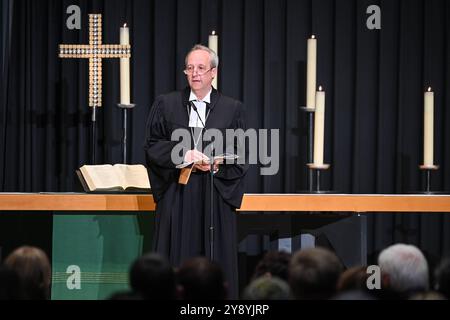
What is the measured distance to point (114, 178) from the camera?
5879 mm

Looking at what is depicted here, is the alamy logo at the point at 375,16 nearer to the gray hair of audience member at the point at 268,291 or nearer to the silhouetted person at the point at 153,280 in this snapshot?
the gray hair of audience member at the point at 268,291

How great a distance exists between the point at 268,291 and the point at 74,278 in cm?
310

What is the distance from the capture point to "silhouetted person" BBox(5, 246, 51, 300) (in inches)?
111

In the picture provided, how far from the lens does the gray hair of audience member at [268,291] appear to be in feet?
9.32

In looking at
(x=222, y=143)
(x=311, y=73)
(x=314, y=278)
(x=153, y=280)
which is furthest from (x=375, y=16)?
(x=153, y=280)

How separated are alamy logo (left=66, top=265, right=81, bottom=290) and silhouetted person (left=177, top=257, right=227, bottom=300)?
9.68 feet

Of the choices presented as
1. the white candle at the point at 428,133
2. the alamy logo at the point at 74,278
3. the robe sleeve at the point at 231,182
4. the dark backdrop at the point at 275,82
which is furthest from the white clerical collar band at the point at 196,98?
the white candle at the point at 428,133

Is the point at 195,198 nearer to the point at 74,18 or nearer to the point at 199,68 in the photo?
the point at 199,68

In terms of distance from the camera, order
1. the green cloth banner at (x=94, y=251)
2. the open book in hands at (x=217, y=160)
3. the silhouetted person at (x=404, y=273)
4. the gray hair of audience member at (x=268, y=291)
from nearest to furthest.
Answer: the gray hair of audience member at (x=268, y=291) < the silhouetted person at (x=404, y=273) < the open book in hands at (x=217, y=160) < the green cloth banner at (x=94, y=251)

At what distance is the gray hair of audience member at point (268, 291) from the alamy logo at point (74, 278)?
9.98 ft

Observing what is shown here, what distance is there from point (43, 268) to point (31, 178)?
4224mm

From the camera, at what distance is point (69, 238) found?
5.73 meters

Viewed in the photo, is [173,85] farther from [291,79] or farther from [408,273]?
[408,273]

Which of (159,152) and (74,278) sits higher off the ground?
(159,152)
